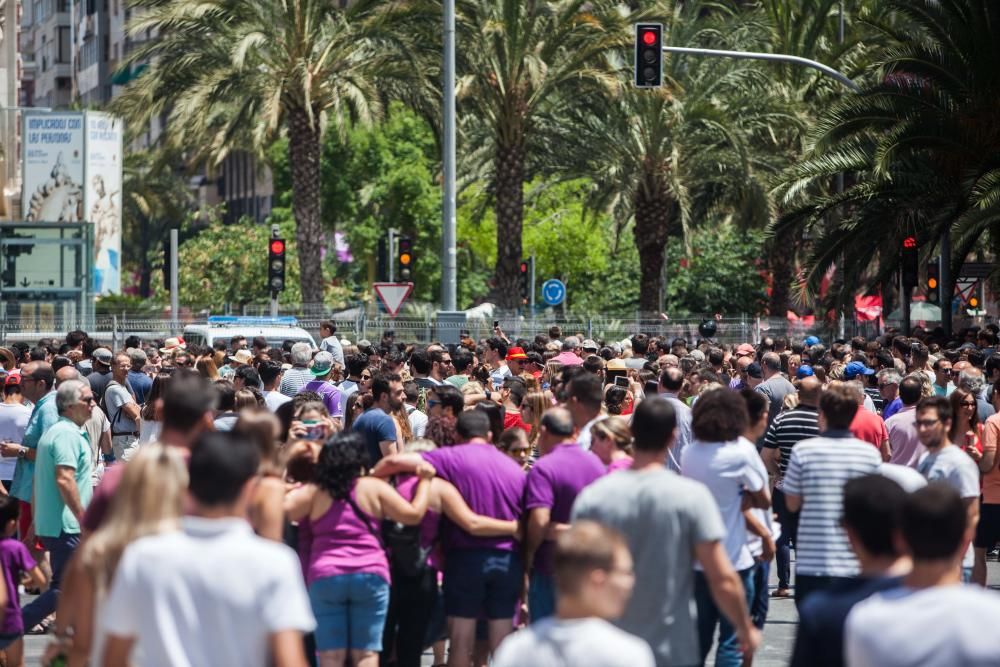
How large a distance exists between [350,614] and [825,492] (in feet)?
7.18

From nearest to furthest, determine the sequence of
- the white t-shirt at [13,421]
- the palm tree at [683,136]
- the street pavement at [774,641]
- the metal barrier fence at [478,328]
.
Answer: the street pavement at [774,641], the white t-shirt at [13,421], the metal barrier fence at [478,328], the palm tree at [683,136]

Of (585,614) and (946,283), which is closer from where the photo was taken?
(585,614)

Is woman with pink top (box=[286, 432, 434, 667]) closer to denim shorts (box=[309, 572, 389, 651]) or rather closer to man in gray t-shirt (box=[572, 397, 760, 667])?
denim shorts (box=[309, 572, 389, 651])

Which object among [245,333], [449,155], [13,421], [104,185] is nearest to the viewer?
[13,421]

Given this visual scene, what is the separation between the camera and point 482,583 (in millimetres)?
8039

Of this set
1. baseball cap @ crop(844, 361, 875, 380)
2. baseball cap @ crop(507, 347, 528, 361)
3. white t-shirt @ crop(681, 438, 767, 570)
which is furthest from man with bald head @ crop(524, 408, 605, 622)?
baseball cap @ crop(507, 347, 528, 361)

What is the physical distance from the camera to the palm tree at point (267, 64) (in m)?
30.8

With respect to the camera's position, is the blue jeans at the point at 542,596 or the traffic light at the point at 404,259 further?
the traffic light at the point at 404,259

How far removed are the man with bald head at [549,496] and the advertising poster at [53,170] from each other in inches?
1544

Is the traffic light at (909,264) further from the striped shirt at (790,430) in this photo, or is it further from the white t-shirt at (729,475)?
the white t-shirt at (729,475)

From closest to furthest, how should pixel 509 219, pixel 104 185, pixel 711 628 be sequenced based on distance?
1. pixel 711 628
2. pixel 509 219
3. pixel 104 185

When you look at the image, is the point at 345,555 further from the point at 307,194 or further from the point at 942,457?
the point at 307,194

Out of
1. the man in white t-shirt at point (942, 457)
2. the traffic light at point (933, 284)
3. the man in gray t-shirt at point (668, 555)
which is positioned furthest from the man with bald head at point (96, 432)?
the traffic light at point (933, 284)

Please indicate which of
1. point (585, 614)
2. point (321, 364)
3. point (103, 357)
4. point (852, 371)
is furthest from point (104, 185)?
point (585, 614)
